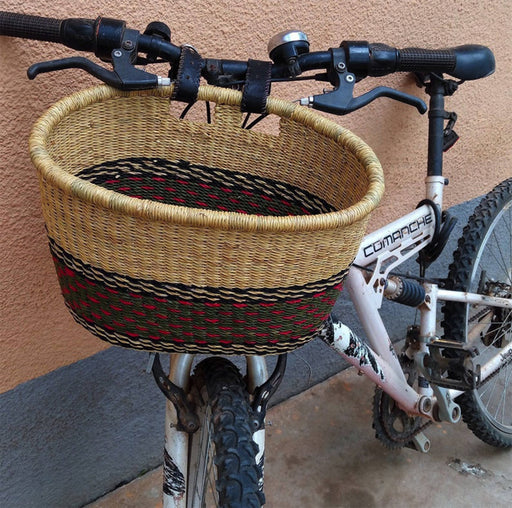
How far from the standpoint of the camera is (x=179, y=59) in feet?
4.06

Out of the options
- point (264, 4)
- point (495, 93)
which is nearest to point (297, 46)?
point (264, 4)

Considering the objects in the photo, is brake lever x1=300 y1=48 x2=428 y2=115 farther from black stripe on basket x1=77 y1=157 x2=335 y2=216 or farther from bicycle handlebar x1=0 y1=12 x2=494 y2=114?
black stripe on basket x1=77 y1=157 x2=335 y2=216

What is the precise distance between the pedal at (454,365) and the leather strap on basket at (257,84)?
0.99 meters

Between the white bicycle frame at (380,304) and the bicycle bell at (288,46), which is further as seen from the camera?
the white bicycle frame at (380,304)

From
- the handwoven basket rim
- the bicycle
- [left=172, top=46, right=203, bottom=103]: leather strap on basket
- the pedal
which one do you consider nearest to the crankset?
the bicycle

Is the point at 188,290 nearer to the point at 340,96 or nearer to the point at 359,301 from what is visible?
the point at 340,96

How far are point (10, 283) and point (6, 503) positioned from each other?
0.67m

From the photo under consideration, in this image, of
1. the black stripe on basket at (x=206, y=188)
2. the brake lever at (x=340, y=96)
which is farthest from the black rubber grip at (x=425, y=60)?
the black stripe on basket at (x=206, y=188)

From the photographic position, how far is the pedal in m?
1.83

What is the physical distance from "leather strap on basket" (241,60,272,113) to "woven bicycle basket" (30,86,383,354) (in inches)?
2.2

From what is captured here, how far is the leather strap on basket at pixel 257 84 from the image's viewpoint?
126 cm

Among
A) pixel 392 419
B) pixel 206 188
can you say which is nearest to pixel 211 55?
pixel 206 188

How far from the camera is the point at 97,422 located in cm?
198

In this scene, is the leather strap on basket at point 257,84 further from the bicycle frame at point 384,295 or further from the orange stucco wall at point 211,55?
the bicycle frame at point 384,295
